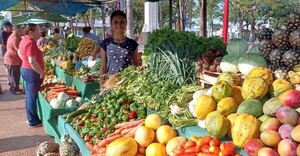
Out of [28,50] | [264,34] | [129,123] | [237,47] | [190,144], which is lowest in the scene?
[129,123]

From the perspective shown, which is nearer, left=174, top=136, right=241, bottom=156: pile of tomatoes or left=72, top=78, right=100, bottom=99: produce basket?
left=174, top=136, right=241, bottom=156: pile of tomatoes

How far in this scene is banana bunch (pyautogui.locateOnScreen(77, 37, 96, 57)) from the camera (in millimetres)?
9742

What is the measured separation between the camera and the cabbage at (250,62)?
3076mm

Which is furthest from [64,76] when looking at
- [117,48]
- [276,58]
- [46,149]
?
[276,58]

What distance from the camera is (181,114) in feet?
9.94

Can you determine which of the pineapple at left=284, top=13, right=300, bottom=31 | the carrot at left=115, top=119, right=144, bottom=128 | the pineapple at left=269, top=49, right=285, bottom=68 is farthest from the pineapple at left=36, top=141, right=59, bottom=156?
the pineapple at left=284, top=13, right=300, bottom=31

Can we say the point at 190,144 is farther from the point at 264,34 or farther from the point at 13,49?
the point at 13,49

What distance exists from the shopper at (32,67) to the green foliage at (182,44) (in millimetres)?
2608

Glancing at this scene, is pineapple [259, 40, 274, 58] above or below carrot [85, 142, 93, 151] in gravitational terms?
above

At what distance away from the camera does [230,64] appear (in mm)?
3404

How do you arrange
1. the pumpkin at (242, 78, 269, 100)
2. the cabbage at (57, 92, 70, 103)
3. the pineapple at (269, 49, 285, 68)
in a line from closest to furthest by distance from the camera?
the pumpkin at (242, 78, 269, 100) → the pineapple at (269, 49, 285, 68) → the cabbage at (57, 92, 70, 103)

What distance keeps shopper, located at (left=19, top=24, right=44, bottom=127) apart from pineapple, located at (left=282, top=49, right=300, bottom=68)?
446cm

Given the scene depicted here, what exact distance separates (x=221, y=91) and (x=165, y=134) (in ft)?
1.95

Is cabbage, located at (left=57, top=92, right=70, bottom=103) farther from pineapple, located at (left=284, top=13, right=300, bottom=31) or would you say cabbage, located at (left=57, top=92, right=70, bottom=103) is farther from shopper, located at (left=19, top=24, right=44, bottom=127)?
pineapple, located at (left=284, top=13, right=300, bottom=31)
